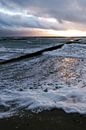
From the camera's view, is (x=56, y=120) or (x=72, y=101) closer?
(x=56, y=120)

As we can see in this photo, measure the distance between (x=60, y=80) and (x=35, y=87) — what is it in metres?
1.48

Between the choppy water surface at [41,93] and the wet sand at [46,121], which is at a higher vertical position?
the wet sand at [46,121]

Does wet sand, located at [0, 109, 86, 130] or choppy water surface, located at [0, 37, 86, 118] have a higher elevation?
wet sand, located at [0, 109, 86, 130]

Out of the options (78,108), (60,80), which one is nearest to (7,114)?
(78,108)

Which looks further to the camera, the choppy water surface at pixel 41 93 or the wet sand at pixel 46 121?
the choppy water surface at pixel 41 93

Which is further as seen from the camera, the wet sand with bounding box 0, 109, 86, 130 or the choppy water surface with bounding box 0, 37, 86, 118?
the choppy water surface with bounding box 0, 37, 86, 118

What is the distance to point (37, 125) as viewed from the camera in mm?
4762

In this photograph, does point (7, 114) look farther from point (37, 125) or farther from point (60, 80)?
point (60, 80)

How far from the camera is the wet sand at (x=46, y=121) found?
15.3ft

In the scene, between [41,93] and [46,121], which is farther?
[41,93]

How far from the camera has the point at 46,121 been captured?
495 centimetres

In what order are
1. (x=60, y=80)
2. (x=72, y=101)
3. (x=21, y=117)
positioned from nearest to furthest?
(x=21, y=117), (x=72, y=101), (x=60, y=80)

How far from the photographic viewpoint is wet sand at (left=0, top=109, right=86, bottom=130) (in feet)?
15.3

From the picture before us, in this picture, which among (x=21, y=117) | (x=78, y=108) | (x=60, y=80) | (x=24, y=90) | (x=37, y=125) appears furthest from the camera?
(x=60, y=80)
